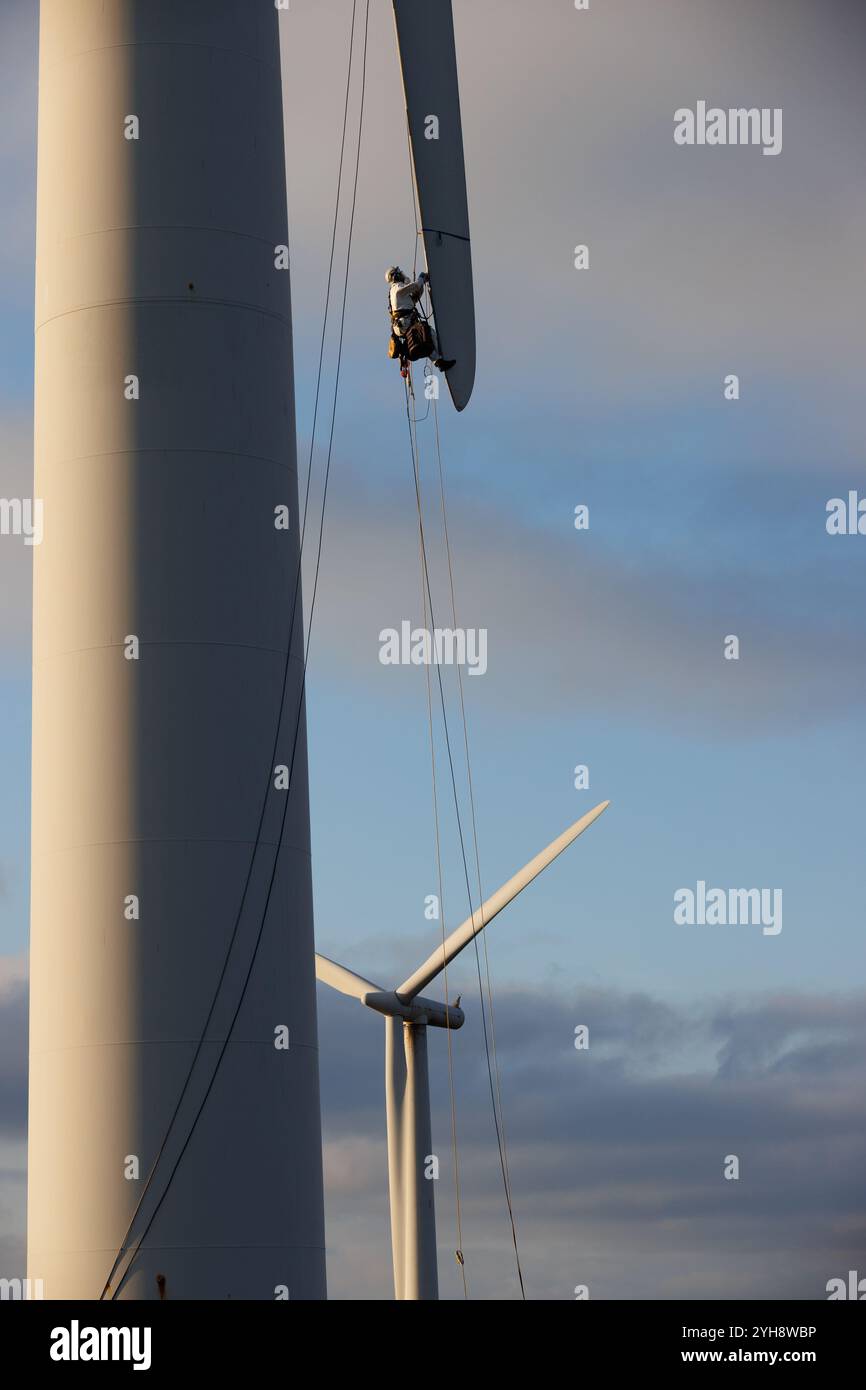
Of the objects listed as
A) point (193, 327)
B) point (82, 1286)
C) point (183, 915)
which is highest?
point (193, 327)

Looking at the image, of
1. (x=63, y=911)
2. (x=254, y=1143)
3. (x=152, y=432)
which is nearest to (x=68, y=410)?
(x=152, y=432)

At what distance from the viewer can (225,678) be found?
25.8 meters

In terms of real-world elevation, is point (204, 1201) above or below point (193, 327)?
below

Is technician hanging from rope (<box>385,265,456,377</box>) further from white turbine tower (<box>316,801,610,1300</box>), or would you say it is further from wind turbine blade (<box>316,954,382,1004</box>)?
wind turbine blade (<box>316,954,382,1004</box>)

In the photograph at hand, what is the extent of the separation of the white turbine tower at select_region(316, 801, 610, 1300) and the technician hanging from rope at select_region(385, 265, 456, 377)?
18.7m

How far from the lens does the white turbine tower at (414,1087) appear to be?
44312mm

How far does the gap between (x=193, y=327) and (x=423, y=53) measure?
171 inches

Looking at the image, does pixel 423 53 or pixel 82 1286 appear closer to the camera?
pixel 82 1286

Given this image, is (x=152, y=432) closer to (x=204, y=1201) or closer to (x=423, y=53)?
(x=423, y=53)

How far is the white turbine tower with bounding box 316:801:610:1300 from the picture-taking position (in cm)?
4431

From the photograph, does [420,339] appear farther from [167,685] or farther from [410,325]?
[167,685]

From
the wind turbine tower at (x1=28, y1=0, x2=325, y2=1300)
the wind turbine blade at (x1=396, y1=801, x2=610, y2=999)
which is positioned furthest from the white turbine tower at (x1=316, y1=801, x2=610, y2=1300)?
the wind turbine tower at (x1=28, y1=0, x2=325, y2=1300)

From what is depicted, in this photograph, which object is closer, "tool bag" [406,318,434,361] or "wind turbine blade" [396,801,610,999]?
"tool bag" [406,318,434,361]

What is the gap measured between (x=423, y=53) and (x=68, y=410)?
600 centimetres
